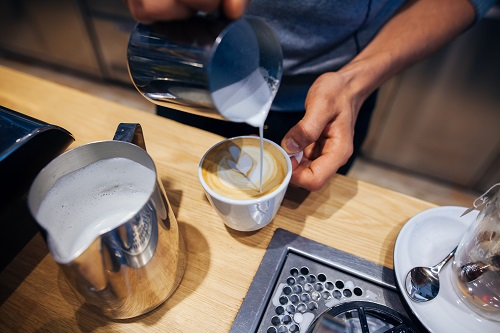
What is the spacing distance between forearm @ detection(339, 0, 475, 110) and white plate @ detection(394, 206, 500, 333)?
16.8 inches

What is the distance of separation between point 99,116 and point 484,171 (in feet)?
7.21

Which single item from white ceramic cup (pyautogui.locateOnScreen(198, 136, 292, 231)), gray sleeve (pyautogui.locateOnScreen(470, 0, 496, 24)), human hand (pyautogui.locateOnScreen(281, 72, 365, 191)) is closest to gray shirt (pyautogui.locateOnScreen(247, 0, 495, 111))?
gray sleeve (pyautogui.locateOnScreen(470, 0, 496, 24))

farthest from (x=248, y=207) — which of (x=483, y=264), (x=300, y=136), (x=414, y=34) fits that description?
(x=414, y=34)

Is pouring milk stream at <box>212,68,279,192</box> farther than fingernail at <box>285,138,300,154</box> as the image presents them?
No

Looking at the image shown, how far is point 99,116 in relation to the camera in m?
1.03

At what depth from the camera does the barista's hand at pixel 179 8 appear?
488 mm

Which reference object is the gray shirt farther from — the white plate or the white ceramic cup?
the white plate

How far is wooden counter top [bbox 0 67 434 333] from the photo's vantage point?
2.13 feet

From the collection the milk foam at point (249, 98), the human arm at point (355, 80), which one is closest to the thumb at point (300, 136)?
the human arm at point (355, 80)

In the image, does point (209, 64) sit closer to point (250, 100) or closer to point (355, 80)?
point (250, 100)

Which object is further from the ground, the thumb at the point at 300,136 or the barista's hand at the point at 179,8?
the barista's hand at the point at 179,8

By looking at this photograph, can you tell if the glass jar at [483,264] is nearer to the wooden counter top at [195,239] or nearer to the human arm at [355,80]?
the wooden counter top at [195,239]

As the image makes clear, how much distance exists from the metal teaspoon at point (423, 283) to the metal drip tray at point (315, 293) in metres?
0.03

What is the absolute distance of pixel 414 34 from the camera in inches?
42.4
